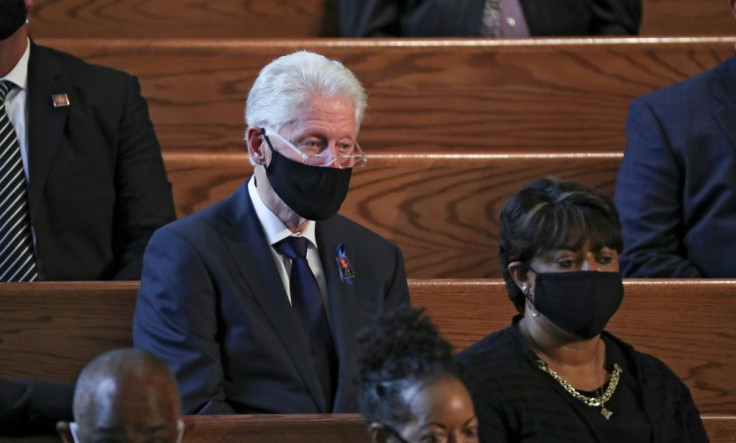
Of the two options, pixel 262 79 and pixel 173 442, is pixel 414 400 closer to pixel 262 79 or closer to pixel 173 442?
pixel 173 442

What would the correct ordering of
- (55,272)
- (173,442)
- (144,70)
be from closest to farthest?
(173,442)
(55,272)
(144,70)

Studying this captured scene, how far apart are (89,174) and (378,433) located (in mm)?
765

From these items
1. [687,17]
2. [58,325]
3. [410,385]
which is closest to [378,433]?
[410,385]

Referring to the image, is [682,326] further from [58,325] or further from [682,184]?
[58,325]

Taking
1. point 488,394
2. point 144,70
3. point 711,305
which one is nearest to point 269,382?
point 488,394

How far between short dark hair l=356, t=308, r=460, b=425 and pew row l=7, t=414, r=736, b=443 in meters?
0.11

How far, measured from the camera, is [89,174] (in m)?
1.70

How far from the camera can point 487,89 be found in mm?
2049

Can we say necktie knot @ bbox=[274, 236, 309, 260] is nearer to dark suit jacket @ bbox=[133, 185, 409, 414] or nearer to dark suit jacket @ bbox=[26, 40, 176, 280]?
A: dark suit jacket @ bbox=[133, 185, 409, 414]

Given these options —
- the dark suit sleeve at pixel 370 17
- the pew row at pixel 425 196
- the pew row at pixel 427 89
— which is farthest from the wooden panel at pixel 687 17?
the pew row at pixel 425 196

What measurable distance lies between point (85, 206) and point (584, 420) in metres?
0.71

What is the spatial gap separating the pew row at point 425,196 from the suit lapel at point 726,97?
0.26 metres

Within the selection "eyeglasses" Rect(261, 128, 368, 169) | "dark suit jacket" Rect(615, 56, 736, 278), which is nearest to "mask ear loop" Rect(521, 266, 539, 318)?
"eyeglasses" Rect(261, 128, 368, 169)

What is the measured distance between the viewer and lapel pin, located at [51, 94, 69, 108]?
171 cm
